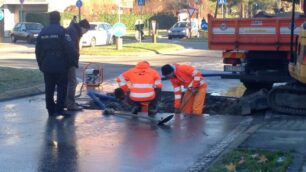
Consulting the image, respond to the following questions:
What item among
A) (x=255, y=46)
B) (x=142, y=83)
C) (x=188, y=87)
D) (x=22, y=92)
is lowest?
(x=22, y=92)

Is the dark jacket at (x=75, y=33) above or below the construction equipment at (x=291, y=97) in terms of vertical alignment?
above

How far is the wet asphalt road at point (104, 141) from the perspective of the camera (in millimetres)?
8016

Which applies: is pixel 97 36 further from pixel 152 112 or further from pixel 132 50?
pixel 152 112

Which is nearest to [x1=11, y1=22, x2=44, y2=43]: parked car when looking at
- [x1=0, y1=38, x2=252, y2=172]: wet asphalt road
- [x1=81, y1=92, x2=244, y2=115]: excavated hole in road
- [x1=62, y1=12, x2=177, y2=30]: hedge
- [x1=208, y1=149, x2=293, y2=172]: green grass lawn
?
[x1=62, y1=12, x2=177, y2=30]: hedge

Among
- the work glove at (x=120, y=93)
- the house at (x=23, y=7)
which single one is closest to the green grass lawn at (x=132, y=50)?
the work glove at (x=120, y=93)

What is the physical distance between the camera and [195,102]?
12422 millimetres

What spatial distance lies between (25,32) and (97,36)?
7.18 m

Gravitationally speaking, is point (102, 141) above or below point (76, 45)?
below

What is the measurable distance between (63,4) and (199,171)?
2464 inches

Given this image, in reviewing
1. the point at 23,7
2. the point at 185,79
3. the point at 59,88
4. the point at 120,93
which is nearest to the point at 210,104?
the point at 185,79

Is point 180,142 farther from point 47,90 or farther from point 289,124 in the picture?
point 47,90

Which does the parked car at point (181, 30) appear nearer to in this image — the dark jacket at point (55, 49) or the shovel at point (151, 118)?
the shovel at point (151, 118)

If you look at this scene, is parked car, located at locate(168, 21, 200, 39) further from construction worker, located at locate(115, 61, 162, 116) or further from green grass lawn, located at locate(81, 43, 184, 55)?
construction worker, located at locate(115, 61, 162, 116)

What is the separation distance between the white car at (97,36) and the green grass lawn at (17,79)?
21415mm
